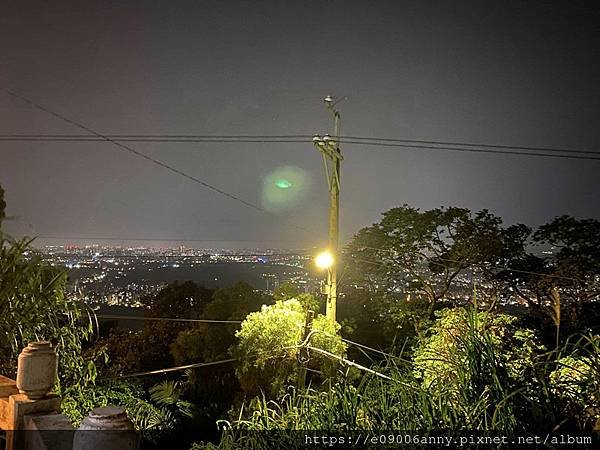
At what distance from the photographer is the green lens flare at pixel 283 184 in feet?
34.3

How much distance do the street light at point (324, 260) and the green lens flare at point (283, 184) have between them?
307 cm

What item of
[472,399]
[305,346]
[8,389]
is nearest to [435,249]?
[305,346]

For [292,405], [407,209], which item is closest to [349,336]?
[407,209]

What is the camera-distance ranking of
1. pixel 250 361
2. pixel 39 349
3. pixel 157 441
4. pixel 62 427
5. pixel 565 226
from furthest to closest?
pixel 565 226, pixel 157 441, pixel 250 361, pixel 39 349, pixel 62 427

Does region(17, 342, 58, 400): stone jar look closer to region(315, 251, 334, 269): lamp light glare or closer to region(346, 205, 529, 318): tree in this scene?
region(315, 251, 334, 269): lamp light glare

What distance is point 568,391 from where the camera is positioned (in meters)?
1.96

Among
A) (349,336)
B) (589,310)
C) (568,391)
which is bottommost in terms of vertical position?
Answer: (349,336)

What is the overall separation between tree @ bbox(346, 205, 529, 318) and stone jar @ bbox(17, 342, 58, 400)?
931cm

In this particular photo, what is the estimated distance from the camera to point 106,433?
1.66 metres

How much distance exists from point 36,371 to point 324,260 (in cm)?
537

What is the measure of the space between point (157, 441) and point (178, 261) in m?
4.56

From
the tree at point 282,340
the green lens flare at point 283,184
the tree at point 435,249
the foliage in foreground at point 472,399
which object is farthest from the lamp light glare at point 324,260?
the foliage in foreground at point 472,399

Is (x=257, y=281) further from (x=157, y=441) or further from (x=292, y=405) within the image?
(x=292, y=405)

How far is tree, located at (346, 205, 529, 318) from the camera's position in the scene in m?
11.7
